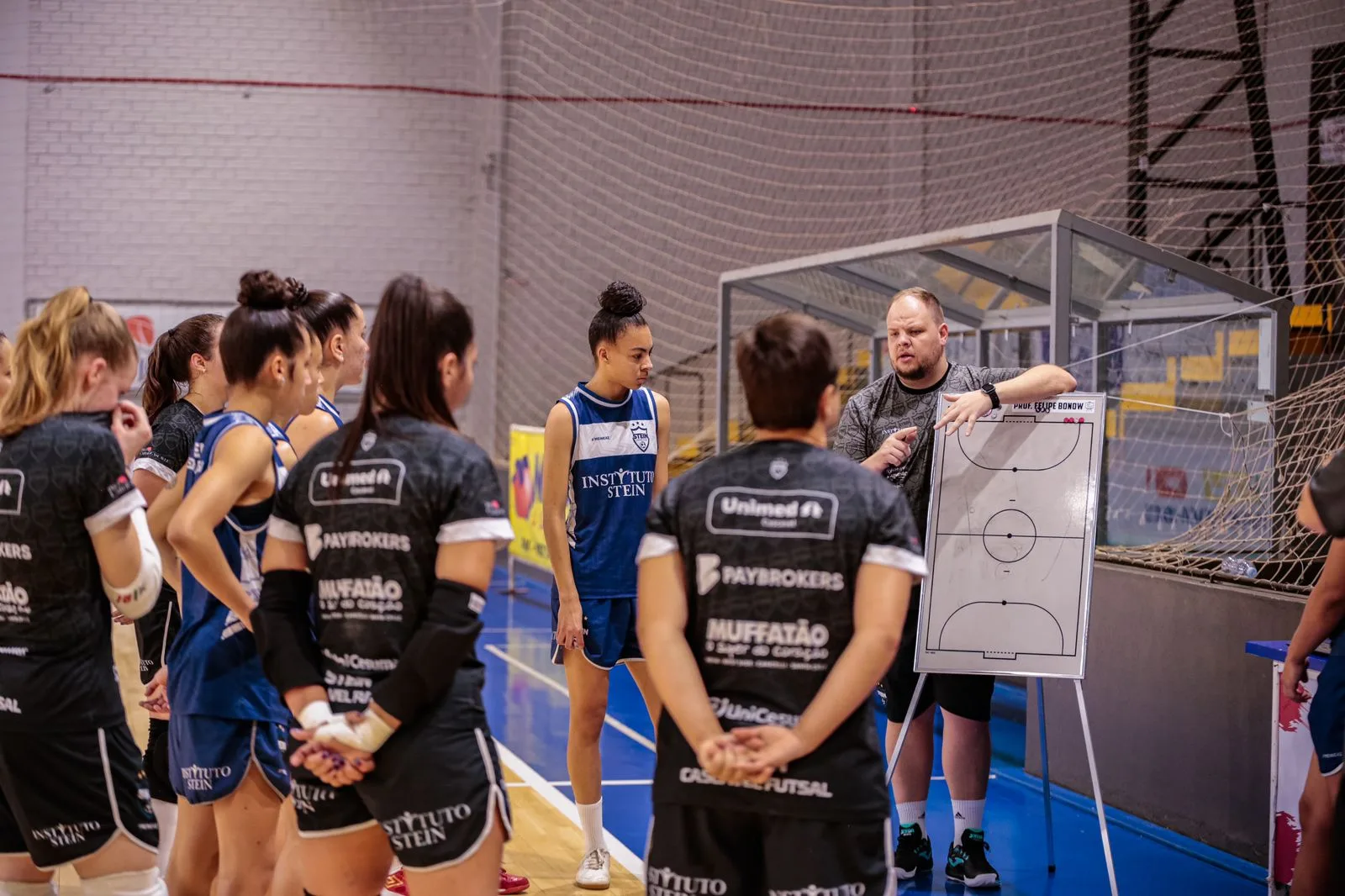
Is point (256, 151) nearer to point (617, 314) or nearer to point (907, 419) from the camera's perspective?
point (617, 314)

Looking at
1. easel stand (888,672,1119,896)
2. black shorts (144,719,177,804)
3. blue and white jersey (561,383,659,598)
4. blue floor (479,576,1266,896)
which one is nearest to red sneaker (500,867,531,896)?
blue floor (479,576,1266,896)

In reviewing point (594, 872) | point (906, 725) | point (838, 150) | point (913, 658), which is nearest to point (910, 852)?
point (906, 725)

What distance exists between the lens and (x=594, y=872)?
3.99 meters

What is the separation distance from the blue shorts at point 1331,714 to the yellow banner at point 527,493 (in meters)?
6.72

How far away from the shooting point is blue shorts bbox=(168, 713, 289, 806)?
8.56 ft

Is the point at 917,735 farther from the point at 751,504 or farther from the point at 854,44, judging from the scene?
the point at 854,44

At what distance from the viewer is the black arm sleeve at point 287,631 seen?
2.23m

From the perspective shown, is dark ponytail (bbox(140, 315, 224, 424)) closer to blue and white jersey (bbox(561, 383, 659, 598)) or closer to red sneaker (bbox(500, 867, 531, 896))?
blue and white jersey (bbox(561, 383, 659, 598))

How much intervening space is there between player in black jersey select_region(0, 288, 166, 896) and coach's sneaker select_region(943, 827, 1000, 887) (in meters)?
2.55

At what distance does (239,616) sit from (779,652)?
113 centimetres

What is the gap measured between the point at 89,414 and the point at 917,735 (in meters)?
2.71

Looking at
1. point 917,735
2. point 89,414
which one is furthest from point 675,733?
point 917,735

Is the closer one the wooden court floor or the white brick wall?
the wooden court floor

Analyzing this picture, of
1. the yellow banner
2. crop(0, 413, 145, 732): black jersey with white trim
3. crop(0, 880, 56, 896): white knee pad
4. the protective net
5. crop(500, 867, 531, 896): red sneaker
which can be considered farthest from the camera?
the protective net
